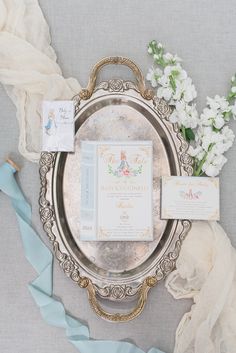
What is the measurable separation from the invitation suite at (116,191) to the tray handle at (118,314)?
Answer: 0.33 ft

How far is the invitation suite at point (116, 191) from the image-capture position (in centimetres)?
113

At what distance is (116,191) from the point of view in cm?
114

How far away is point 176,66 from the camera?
1.14 meters

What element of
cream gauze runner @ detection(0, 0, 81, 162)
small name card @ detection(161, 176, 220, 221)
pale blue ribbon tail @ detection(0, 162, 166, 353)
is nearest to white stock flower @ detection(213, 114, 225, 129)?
small name card @ detection(161, 176, 220, 221)

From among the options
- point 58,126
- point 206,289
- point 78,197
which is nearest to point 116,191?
point 78,197

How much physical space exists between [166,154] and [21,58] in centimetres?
42

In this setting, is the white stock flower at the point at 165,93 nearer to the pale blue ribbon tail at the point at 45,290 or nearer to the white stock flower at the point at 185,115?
the white stock flower at the point at 185,115

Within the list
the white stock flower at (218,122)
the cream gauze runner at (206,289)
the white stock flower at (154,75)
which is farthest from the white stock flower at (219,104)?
the cream gauze runner at (206,289)

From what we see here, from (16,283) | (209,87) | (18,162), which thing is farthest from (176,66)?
(16,283)

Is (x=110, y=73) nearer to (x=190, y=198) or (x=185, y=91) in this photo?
(x=185, y=91)

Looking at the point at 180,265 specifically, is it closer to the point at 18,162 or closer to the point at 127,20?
the point at 18,162

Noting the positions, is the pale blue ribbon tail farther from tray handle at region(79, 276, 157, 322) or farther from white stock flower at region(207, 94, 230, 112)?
white stock flower at region(207, 94, 230, 112)

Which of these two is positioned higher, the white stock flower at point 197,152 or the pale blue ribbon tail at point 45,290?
the white stock flower at point 197,152

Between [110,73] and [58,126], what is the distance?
0.63 feet
